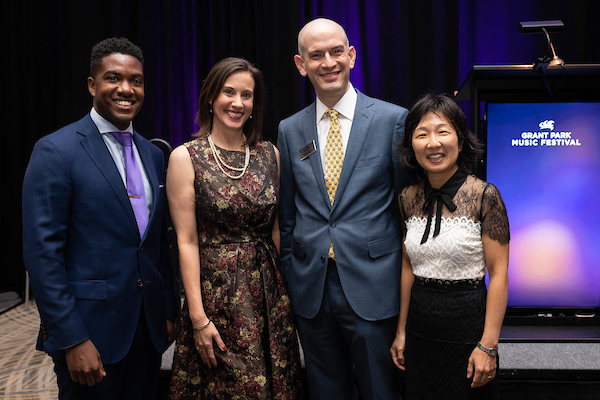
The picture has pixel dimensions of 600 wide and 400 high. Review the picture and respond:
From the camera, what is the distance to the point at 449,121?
1573 millimetres

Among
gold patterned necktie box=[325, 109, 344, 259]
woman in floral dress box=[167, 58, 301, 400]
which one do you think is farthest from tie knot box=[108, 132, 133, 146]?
gold patterned necktie box=[325, 109, 344, 259]

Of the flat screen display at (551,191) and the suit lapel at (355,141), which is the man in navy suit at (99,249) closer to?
the suit lapel at (355,141)

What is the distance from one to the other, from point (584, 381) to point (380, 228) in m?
1.50

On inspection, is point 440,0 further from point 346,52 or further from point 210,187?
point 210,187

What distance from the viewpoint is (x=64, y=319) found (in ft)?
4.66

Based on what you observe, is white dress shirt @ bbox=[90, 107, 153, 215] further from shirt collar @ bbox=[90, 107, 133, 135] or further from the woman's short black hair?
the woman's short black hair

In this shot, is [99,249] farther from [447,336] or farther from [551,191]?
[551,191]

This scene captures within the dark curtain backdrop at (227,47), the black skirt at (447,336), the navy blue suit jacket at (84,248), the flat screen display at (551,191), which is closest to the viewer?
the navy blue suit jacket at (84,248)

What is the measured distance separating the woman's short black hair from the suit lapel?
162 millimetres

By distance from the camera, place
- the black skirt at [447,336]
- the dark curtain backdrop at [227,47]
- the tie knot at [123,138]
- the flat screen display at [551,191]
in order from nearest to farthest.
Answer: the black skirt at [447,336]
the tie knot at [123,138]
the flat screen display at [551,191]
the dark curtain backdrop at [227,47]

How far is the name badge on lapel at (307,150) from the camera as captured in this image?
181 cm

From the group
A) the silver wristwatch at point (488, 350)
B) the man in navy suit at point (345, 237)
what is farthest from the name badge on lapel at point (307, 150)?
the silver wristwatch at point (488, 350)

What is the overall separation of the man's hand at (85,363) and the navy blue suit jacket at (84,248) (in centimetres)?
4

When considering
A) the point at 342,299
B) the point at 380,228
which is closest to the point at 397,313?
the point at 342,299
